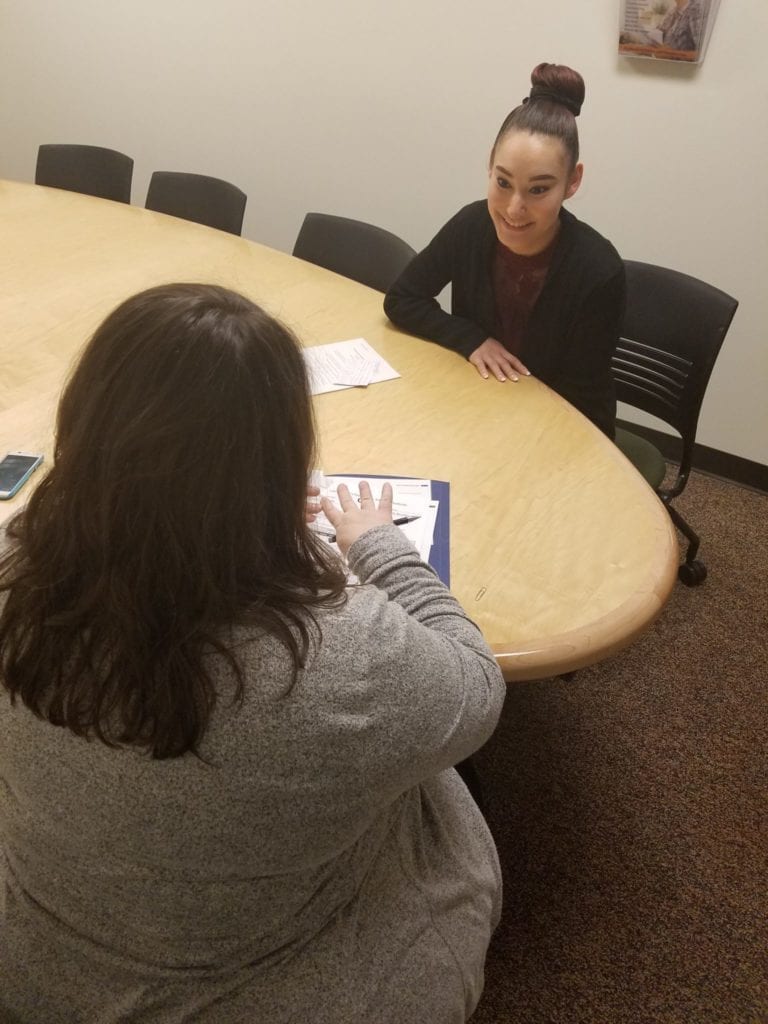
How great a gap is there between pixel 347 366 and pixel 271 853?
3.94 ft

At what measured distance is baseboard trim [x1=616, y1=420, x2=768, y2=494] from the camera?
2807 millimetres

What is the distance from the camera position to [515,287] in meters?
1.82

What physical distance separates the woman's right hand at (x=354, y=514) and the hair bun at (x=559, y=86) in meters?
0.94

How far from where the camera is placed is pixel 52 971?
796 mm

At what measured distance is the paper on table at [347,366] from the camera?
1672mm

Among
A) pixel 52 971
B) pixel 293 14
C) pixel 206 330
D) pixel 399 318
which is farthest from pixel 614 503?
pixel 293 14

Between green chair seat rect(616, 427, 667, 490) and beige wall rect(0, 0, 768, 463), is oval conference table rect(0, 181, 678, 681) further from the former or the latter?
beige wall rect(0, 0, 768, 463)

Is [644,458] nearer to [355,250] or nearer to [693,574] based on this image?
[693,574]

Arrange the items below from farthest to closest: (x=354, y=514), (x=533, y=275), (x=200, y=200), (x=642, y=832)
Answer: (x=200, y=200) → (x=533, y=275) → (x=642, y=832) → (x=354, y=514)

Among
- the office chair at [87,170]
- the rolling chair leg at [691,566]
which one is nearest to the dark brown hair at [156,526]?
the rolling chair leg at [691,566]

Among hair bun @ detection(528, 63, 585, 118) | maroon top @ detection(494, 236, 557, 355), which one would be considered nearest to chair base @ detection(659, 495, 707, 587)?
maroon top @ detection(494, 236, 557, 355)

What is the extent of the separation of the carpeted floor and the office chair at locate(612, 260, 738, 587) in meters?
0.48

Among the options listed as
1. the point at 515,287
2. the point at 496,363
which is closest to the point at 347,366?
the point at 496,363

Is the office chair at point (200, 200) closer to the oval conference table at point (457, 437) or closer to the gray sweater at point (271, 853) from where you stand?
the oval conference table at point (457, 437)
